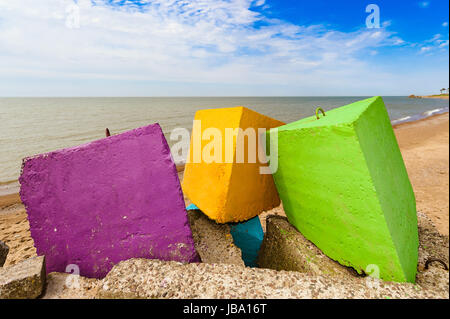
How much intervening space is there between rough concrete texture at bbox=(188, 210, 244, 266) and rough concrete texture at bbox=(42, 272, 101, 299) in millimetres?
800

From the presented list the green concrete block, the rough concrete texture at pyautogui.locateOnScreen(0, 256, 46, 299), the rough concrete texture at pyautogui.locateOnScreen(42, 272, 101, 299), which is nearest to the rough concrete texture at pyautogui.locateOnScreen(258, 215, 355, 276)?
the green concrete block

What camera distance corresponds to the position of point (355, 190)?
131 centimetres

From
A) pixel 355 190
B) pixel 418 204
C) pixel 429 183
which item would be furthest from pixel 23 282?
pixel 429 183

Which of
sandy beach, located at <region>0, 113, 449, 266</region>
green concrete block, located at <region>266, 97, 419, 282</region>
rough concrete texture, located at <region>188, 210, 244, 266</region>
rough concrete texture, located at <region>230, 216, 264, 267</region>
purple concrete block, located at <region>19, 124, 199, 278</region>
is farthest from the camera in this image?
sandy beach, located at <region>0, 113, 449, 266</region>

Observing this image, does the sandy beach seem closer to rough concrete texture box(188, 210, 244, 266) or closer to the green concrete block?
the green concrete block

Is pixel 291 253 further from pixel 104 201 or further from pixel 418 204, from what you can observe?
pixel 418 204

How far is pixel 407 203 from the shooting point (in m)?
1.65

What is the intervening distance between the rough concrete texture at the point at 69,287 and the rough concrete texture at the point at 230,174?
1088mm

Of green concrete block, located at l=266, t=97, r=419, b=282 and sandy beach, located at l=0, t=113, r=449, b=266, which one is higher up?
green concrete block, located at l=266, t=97, r=419, b=282

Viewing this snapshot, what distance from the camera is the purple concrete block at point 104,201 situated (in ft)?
4.74

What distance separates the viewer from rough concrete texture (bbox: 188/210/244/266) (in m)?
1.94

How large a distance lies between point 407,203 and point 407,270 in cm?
57

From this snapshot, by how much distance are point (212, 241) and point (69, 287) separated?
114 cm

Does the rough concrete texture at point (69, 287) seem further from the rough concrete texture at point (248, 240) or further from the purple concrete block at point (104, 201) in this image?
the rough concrete texture at point (248, 240)
